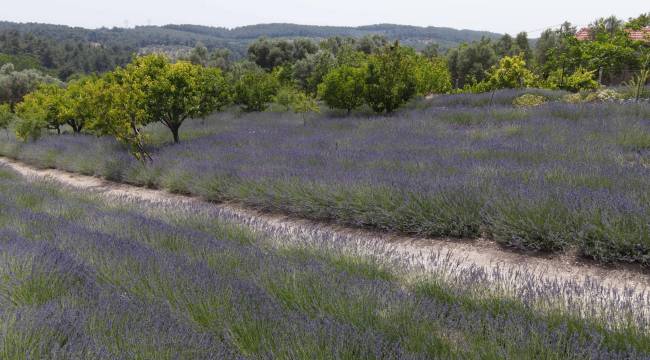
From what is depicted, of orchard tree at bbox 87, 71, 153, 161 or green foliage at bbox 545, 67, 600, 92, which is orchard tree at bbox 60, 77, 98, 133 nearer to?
orchard tree at bbox 87, 71, 153, 161

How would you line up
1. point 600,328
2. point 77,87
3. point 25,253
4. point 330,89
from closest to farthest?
point 600,328
point 25,253
point 330,89
point 77,87

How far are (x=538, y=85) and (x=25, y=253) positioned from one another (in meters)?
20.0

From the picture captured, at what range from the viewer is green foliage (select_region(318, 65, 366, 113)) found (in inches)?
557

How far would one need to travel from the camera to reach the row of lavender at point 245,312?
202 centimetres

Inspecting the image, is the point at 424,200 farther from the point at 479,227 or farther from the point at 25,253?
the point at 25,253

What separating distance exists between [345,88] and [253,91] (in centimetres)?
657

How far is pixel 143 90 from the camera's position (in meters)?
10.7

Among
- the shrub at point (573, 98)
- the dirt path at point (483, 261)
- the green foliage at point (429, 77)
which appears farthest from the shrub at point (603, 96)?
the dirt path at point (483, 261)

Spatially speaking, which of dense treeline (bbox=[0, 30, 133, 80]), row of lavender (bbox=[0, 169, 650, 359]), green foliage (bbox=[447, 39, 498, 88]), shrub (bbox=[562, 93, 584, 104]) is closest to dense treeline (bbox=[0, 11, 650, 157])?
shrub (bbox=[562, 93, 584, 104])

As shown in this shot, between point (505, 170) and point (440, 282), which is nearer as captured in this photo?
point (440, 282)

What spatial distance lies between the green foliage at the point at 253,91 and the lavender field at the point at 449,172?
7548mm

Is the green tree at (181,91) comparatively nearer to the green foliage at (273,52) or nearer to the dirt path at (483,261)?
the dirt path at (483,261)

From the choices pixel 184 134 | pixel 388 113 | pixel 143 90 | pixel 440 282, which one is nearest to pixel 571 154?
pixel 440 282

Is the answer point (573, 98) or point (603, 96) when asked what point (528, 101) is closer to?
point (573, 98)
